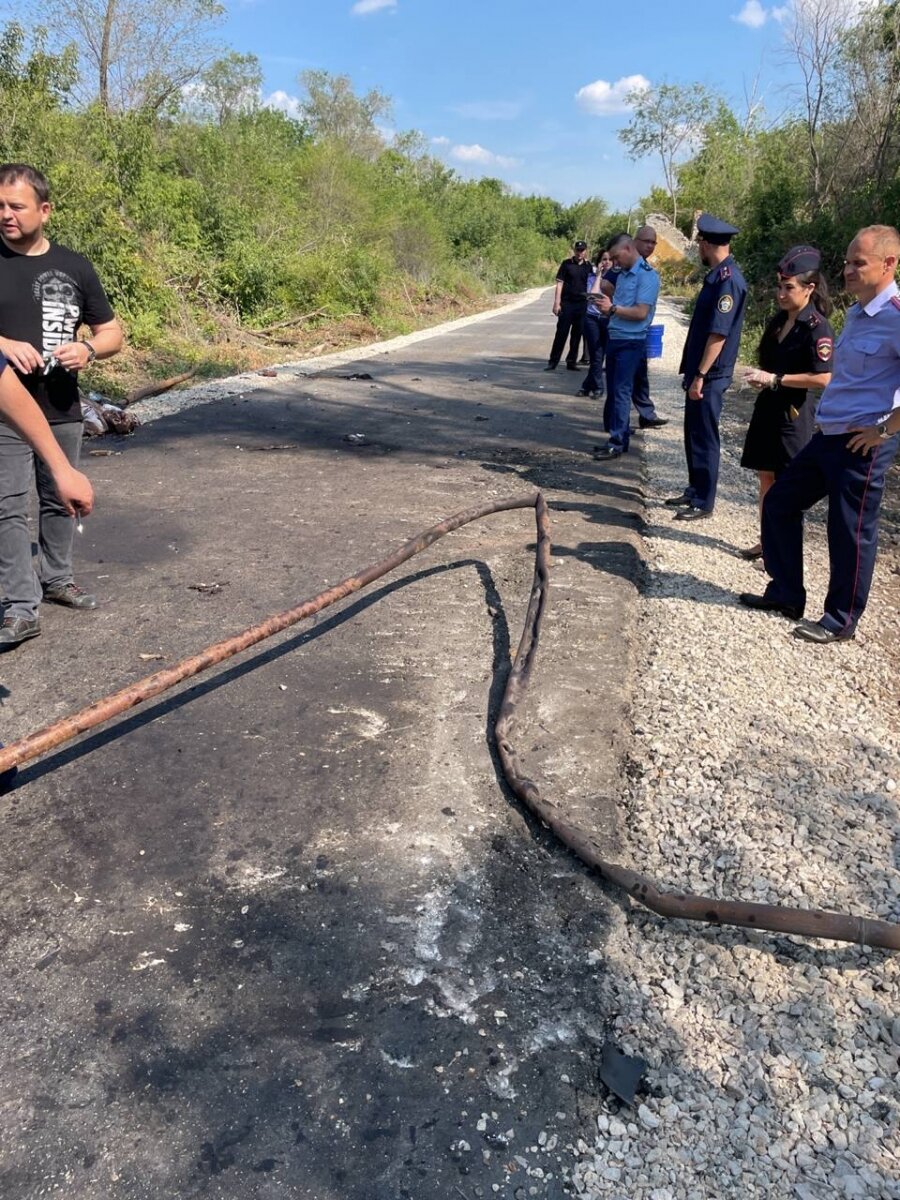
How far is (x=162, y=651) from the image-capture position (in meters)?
4.08

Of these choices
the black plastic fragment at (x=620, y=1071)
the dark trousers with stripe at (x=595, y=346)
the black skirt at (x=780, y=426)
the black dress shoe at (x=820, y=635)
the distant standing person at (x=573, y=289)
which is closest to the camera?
the black plastic fragment at (x=620, y=1071)

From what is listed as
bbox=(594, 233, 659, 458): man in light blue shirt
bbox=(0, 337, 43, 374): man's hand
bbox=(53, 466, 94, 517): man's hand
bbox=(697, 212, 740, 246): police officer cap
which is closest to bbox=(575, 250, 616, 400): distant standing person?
bbox=(594, 233, 659, 458): man in light blue shirt

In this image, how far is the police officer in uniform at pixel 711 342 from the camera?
5645 mm

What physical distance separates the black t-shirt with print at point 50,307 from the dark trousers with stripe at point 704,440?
3.68m

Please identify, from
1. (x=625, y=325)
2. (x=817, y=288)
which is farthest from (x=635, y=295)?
(x=817, y=288)

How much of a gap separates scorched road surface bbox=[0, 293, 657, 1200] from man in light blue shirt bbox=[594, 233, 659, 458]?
110 inches

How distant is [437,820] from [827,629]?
2.49 metres

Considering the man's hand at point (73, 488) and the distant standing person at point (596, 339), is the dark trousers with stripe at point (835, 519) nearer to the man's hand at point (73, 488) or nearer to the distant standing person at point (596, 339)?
the man's hand at point (73, 488)

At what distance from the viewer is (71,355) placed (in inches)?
156

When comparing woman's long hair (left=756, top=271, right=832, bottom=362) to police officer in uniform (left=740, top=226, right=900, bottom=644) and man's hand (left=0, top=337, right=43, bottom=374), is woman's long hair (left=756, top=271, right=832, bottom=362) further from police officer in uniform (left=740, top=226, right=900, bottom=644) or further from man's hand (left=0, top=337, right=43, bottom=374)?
man's hand (left=0, top=337, right=43, bottom=374)

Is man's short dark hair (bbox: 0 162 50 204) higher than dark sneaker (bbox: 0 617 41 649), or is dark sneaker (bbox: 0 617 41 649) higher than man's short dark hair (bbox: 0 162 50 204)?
man's short dark hair (bbox: 0 162 50 204)

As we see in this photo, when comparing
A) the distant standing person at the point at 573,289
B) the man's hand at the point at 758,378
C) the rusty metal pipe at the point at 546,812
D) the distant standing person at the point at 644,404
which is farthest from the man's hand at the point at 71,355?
the distant standing person at the point at 573,289

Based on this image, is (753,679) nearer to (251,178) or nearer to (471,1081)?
(471,1081)

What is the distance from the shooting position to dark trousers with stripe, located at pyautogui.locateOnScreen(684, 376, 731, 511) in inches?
230
